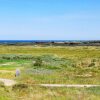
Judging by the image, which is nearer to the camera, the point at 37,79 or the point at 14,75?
the point at 37,79

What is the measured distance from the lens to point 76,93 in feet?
76.2

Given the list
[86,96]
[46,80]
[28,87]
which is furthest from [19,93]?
[46,80]

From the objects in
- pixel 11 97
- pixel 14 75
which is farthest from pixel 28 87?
pixel 14 75

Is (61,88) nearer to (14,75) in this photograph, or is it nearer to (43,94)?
(43,94)

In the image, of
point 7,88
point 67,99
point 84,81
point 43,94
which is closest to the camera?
point 67,99

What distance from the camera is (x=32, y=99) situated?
21797 mm

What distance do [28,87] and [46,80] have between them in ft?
21.2

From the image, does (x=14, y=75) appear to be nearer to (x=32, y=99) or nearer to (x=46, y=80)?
(x=46, y=80)

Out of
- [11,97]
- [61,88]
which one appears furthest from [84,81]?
[11,97]

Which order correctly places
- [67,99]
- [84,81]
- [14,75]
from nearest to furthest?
[67,99], [84,81], [14,75]

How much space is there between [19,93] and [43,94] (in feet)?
6.45

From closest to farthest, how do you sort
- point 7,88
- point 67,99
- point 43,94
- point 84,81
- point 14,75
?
point 67,99 → point 43,94 → point 7,88 → point 84,81 → point 14,75

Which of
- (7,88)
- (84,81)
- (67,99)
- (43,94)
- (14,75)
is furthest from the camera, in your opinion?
(14,75)

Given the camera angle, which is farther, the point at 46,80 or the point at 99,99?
the point at 46,80
